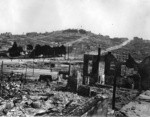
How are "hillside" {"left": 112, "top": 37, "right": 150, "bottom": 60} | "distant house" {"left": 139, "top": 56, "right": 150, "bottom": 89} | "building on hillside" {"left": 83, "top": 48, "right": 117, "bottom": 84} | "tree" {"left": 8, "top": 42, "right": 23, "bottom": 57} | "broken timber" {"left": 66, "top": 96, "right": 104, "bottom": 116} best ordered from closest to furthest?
"broken timber" {"left": 66, "top": 96, "right": 104, "bottom": 116} < "distant house" {"left": 139, "top": 56, "right": 150, "bottom": 89} < "building on hillside" {"left": 83, "top": 48, "right": 117, "bottom": 84} < "tree" {"left": 8, "top": 42, "right": 23, "bottom": 57} < "hillside" {"left": 112, "top": 37, "right": 150, "bottom": 60}

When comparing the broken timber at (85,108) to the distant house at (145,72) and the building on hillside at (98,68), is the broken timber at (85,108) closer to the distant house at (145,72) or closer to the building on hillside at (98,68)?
the distant house at (145,72)

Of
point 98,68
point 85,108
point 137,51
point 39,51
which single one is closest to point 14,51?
point 39,51

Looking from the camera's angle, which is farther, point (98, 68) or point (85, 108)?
Answer: point (98, 68)

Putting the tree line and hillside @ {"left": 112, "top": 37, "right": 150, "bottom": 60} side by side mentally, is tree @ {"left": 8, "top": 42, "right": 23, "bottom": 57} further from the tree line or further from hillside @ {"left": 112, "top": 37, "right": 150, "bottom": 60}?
hillside @ {"left": 112, "top": 37, "right": 150, "bottom": 60}

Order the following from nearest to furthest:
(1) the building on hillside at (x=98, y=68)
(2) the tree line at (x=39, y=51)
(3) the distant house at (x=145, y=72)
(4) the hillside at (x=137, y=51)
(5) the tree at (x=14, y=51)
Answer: (3) the distant house at (x=145, y=72) → (1) the building on hillside at (x=98, y=68) → (5) the tree at (x=14, y=51) → (2) the tree line at (x=39, y=51) → (4) the hillside at (x=137, y=51)

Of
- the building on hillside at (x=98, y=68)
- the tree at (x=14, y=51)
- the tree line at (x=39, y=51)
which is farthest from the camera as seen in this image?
the tree line at (x=39, y=51)

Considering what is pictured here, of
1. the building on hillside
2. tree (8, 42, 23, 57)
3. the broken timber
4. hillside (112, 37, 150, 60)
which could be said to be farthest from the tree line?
the broken timber

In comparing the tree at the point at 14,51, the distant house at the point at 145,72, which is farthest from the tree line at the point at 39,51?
the distant house at the point at 145,72

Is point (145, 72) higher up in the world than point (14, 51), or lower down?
lower down

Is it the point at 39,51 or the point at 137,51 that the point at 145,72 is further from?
the point at 137,51

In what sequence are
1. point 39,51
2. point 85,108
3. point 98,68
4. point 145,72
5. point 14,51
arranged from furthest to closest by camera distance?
point 39,51, point 14,51, point 98,68, point 145,72, point 85,108

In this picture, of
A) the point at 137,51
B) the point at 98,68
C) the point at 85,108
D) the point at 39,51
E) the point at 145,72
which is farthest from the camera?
the point at 137,51

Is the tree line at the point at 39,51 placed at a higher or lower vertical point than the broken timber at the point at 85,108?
higher

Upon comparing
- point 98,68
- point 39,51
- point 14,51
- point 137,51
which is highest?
point 137,51
